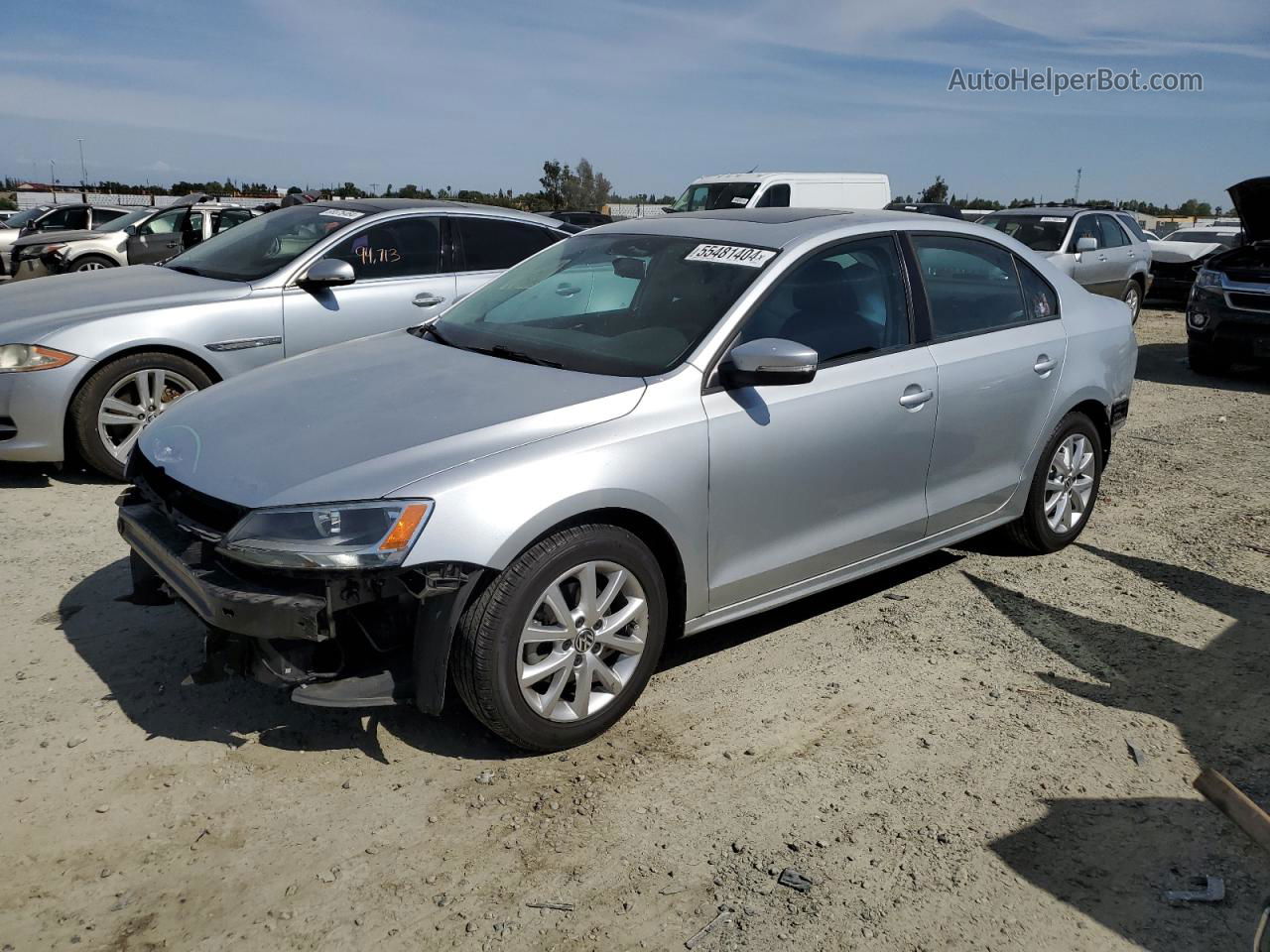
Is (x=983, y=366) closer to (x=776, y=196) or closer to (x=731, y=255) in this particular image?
(x=731, y=255)

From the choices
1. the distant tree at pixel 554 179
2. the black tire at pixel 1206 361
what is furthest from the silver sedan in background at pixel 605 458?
the distant tree at pixel 554 179

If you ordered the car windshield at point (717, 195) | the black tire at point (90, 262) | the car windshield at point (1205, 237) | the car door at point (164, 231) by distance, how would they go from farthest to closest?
the car windshield at point (1205, 237) < the car windshield at point (717, 195) < the black tire at point (90, 262) < the car door at point (164, 231)

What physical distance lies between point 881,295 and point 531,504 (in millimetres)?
1960

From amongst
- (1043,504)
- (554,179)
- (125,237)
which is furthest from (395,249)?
(554,179)

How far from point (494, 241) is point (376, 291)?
1009 mm

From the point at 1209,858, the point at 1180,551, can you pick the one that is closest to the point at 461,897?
the point at 1209,858

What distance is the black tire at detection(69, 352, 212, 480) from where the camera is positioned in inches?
231

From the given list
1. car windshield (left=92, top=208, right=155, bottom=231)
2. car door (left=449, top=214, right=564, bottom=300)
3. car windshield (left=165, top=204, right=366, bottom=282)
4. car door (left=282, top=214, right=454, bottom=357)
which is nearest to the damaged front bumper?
car door (left=282, top=214, right=454, bottom=357)

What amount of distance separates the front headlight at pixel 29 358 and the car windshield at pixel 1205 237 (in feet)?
64.9

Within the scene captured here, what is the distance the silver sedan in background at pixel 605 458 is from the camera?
3.06 metres

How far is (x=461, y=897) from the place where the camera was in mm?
2758

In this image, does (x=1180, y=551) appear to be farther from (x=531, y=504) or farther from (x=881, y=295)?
(x=531, y=504)

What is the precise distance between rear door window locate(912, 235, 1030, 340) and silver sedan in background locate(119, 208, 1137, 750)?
1 centimetres

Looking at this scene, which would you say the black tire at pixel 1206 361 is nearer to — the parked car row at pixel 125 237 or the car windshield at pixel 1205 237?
the car windshield at pixel 1205 237
